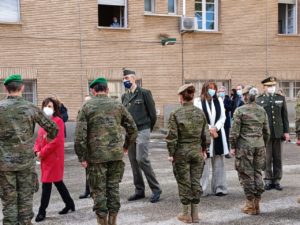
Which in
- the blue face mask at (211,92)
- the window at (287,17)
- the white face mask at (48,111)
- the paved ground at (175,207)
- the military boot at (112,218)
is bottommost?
the paved ground at (175,207)

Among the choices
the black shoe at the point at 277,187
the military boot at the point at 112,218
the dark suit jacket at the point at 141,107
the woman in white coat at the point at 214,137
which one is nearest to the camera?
the military boot at the point at 112,218

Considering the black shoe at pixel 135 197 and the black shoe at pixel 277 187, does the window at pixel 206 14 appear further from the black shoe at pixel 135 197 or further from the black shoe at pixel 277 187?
the black shoe at pixel 135 197

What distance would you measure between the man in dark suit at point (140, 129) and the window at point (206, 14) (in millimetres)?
11703

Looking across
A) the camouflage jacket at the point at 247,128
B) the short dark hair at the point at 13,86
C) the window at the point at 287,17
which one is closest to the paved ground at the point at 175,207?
the camouflage jacket at the point at 247,128

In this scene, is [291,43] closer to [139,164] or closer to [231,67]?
[231,67]

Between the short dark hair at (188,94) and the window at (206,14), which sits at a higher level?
the window at (206,14)

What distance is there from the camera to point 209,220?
582 centimetres

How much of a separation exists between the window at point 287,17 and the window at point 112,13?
736cm

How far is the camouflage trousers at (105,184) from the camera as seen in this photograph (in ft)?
16.6

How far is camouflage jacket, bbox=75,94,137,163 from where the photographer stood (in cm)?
506

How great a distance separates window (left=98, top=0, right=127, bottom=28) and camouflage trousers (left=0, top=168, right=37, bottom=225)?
12.5 meters

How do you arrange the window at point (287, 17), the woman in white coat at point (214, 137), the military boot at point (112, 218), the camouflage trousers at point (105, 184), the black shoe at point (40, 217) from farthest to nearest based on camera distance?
the window at point (287, 17) → the woman in white coat at point (214, 137) → the black shoe at point (40, 217) → the military boot at point (112, 218) → the camouflage trousers at point (105, 184)

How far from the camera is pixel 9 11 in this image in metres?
15.0

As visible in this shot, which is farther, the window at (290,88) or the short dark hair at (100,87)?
the window at (290,88)
